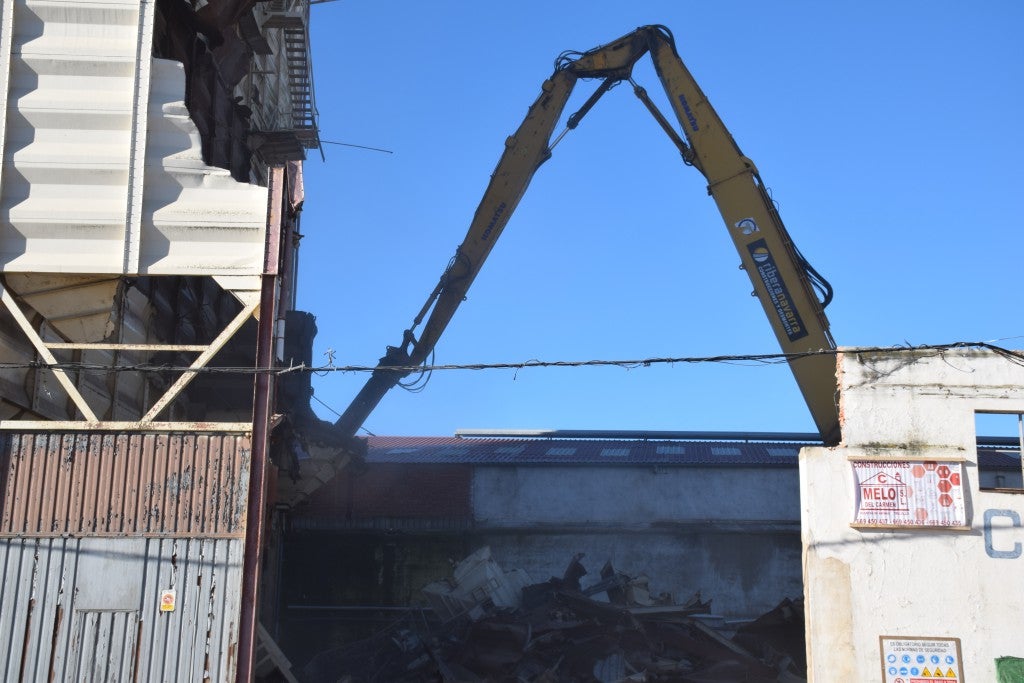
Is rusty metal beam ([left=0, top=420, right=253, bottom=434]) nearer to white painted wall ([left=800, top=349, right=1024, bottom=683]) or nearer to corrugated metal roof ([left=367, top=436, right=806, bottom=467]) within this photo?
white painted wall ([left=800, top=349, right=1024, bottom=683])

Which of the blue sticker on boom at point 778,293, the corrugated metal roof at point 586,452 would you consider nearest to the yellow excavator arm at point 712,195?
the blue sticker on boom at point 778,293

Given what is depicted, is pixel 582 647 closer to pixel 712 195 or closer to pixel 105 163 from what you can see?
pixel 712 195

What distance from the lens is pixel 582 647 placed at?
59.6 feet

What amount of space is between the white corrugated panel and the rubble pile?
960 centimetres

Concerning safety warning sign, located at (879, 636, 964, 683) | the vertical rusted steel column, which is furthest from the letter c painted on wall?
the vertical rusted steel column

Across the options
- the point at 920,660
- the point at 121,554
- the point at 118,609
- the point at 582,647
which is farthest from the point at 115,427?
the point at 582,647

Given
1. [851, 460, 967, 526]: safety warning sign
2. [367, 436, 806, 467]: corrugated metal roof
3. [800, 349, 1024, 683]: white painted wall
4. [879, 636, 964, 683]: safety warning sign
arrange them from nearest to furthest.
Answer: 1. [879, 636, 964, 683]: safety warning sign
2. [800, 349, 1024, 683]: white painted wall
3. [851, 460, 967, 526]: safety warning sign
4. [367, 436, 806, 467]: corrugated metal roof

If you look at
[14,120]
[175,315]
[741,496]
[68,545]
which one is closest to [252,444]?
[68,545]

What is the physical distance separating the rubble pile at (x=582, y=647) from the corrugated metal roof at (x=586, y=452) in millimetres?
10423

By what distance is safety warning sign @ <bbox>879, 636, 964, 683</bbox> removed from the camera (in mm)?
11266

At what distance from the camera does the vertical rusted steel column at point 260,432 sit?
1034 centimetres

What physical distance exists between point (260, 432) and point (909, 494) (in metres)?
7.19

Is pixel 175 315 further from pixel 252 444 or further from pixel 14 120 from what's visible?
pixel 252 444

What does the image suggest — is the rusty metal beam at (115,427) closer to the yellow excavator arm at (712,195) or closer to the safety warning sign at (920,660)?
the yellow excavator arm at (712,195)
